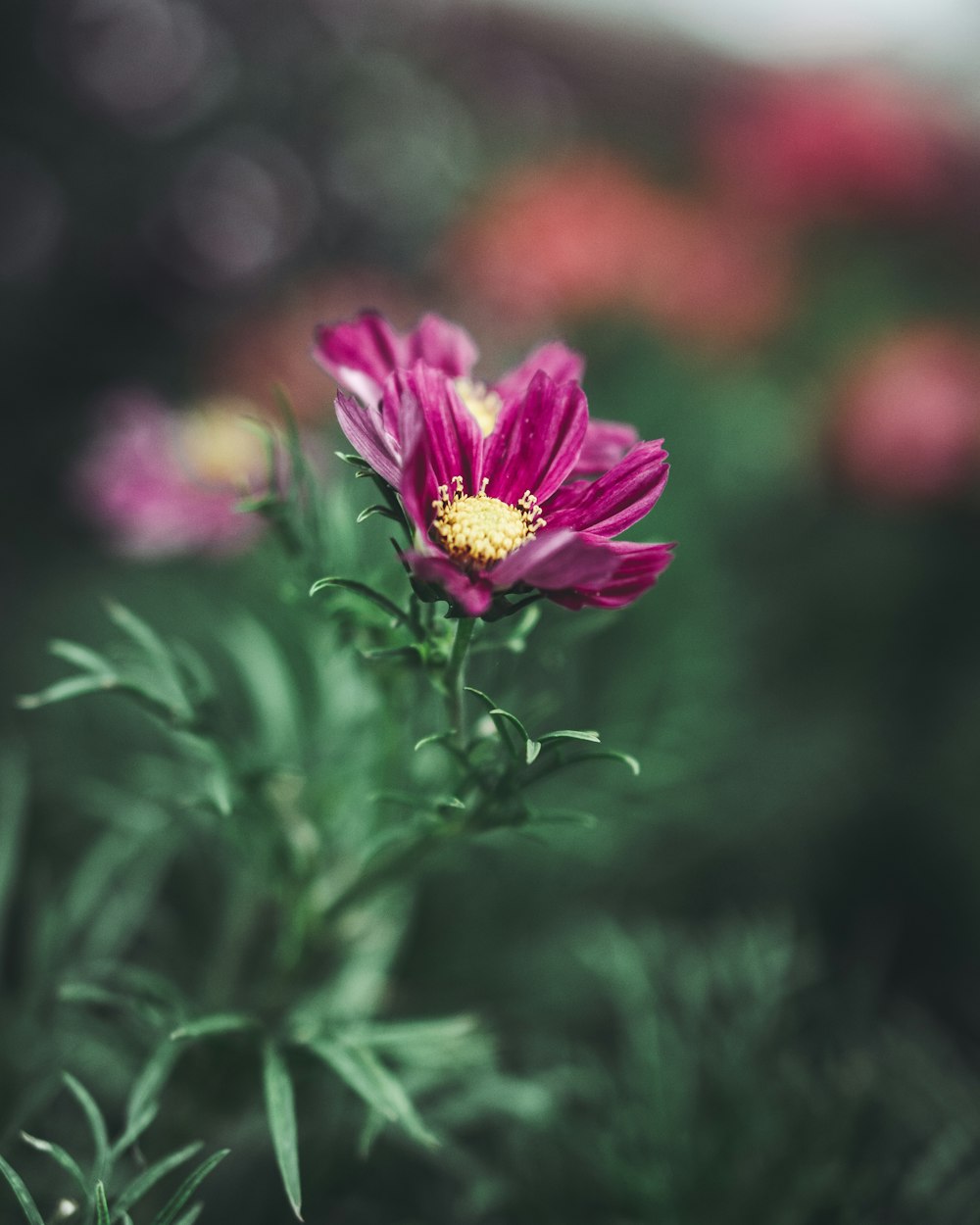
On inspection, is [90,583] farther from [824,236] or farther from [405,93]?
[824,236]

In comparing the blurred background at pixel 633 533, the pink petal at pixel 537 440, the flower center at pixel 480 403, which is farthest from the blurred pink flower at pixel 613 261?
the pink petal at pixel 537 440

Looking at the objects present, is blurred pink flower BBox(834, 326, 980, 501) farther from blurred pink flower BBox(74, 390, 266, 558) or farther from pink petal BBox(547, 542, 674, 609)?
pink petal BBox(547, 542, 674, 609)

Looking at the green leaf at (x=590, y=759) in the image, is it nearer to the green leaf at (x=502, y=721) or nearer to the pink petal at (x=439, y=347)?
the green leaf at (x=502, y=721)

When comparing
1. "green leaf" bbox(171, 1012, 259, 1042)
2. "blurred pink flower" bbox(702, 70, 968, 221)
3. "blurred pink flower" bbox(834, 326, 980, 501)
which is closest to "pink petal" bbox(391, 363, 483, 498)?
"green leaf" bbox(171, 1012, 259, 1042)

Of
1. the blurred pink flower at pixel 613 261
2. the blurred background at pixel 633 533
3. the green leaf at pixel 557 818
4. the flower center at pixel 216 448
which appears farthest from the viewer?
the blurred pink flower at pixel 613 261

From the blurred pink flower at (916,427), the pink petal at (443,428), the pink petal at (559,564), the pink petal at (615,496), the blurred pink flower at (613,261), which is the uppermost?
the blurred pink flower at (613,261)

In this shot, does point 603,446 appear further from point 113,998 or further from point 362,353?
point 113,998
